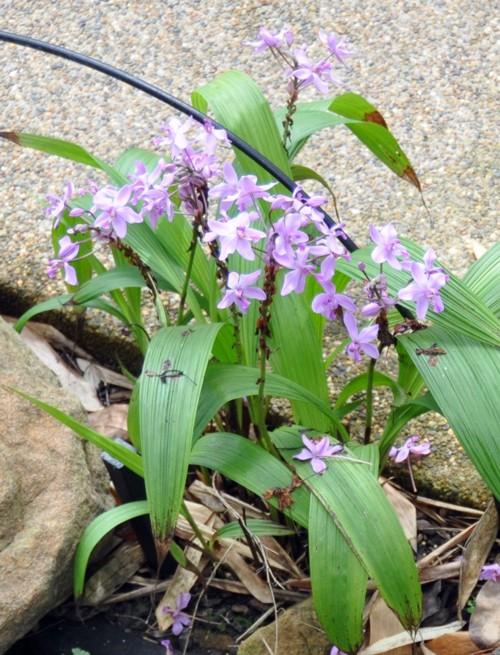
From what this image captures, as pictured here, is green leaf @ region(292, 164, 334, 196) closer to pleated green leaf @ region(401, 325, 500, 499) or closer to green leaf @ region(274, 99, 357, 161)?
green leaf @ region(274, 99, 357, 161)

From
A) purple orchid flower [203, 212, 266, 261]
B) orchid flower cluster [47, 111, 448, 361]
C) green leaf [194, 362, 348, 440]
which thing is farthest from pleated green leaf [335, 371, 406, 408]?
purple orchid flower [203, 212, 266, 261]

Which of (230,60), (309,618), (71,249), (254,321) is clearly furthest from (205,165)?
(230,60)

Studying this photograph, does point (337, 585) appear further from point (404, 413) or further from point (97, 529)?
point (97, 529)

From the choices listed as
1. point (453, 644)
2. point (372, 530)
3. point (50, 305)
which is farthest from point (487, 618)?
point (50, 305)

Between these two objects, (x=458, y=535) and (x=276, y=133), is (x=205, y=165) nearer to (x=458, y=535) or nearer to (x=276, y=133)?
(x=276, y=133)

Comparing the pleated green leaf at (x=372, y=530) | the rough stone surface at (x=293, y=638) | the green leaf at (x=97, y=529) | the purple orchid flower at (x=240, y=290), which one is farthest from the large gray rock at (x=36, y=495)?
the purple orchid flower at (x=240, y=290)
